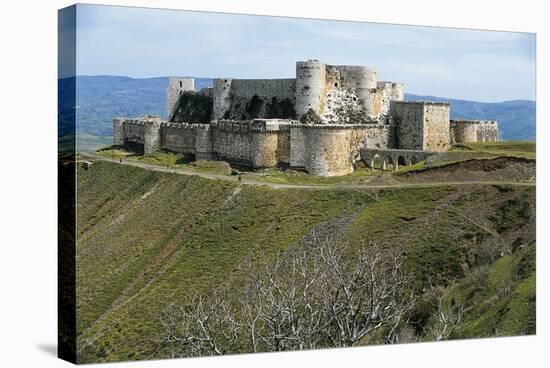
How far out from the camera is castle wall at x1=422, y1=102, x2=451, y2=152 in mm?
46844

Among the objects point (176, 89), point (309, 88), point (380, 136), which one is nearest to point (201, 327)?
point (380, 136)

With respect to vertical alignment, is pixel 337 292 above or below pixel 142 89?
below

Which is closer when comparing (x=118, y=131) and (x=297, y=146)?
(x=118, y=131)

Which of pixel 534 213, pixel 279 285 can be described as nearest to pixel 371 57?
pixel 534 213

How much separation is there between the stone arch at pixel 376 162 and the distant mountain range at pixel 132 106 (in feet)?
11.3

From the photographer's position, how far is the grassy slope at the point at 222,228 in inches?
1245

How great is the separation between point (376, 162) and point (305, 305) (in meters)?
14.3

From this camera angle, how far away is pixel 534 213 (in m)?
36.2

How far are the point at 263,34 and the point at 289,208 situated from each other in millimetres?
5961

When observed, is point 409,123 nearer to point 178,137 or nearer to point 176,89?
point 178,137

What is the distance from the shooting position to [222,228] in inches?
1399

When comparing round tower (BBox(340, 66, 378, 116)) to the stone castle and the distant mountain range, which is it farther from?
the distant mountain range

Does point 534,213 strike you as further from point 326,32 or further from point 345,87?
point 345,87

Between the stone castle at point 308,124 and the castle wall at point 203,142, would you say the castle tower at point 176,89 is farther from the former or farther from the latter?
the castle wall at point 203,142
